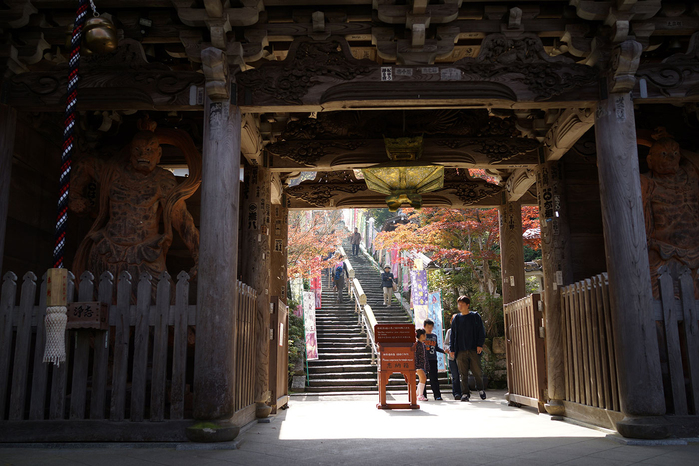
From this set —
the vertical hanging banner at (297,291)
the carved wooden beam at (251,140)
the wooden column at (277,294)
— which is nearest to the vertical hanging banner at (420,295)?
the vertical hanging banner at (297,291)

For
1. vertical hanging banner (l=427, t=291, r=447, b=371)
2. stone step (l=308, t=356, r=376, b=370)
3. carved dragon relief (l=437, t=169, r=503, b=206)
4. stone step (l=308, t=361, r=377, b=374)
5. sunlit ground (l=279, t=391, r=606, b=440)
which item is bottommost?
sunlit ground (l=279, t=391, r=606, b=440)

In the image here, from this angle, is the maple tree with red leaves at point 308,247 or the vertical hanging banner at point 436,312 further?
the maple tree with red leaves at point 308,247

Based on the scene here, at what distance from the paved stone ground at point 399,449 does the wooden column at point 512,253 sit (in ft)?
10.2

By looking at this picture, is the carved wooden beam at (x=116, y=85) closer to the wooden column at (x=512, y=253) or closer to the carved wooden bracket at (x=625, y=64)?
the carved wooden bracket at (x=625, y=64)

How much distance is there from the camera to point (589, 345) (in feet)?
18.8

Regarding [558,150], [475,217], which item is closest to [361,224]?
[475,217]

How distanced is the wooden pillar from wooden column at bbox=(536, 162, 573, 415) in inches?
158

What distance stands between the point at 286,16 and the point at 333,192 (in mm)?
4329

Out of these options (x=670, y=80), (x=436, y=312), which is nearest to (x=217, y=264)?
(x=670, y=80)

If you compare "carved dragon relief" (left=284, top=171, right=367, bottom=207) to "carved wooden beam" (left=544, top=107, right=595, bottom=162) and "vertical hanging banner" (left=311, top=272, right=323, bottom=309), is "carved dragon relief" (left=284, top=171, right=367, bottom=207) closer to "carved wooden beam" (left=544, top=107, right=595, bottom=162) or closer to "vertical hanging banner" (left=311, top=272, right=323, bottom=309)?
"carved wooden beam" (left=544, top=107, right=595, bottom=162)

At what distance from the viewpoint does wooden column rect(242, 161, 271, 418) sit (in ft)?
22.9

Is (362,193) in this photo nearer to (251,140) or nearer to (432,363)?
(251,140)

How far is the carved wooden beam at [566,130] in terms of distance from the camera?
590cm

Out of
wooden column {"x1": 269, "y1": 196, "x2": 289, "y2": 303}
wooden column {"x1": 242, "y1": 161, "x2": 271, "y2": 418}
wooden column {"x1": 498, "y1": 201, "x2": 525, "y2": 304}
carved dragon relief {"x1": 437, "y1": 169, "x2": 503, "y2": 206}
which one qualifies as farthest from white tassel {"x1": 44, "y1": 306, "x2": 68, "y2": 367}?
wooden column {"x1": 498, "y1": 201, "x2": 525, "y2": 304}
